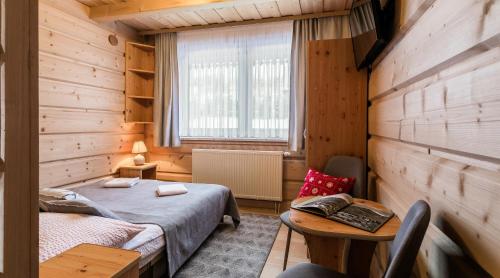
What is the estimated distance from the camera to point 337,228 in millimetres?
1294

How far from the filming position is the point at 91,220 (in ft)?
5.49

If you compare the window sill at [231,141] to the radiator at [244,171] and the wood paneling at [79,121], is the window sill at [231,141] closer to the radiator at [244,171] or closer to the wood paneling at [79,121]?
the radiator at [244,171]

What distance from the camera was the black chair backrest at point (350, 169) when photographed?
227 centimetres

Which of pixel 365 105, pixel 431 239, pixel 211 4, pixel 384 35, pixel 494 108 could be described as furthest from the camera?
pixel 211 4

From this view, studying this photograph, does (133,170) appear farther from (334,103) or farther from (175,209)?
(334,103)

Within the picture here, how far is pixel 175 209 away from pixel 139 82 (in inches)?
→ 102

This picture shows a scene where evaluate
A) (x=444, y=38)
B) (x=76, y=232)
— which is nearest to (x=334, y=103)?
(x=444, y=38)

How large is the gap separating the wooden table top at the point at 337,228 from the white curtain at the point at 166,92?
2879mm

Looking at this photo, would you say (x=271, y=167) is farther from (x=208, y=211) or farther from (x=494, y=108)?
(x=494, y=108)

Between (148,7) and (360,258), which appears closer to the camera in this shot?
(360,258)

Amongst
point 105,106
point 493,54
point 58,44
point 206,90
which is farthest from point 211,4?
point 493,54

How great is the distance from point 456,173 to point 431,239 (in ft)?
1.16

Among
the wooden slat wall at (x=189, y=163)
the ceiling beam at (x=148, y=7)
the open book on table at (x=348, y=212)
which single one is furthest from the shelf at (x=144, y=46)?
the open book on table at (x=348, y=212)

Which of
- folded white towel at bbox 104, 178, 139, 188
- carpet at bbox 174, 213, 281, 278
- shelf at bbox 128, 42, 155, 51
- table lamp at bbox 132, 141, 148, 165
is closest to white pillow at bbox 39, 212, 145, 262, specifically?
carpet at bbox 174, 213, 281, 278
